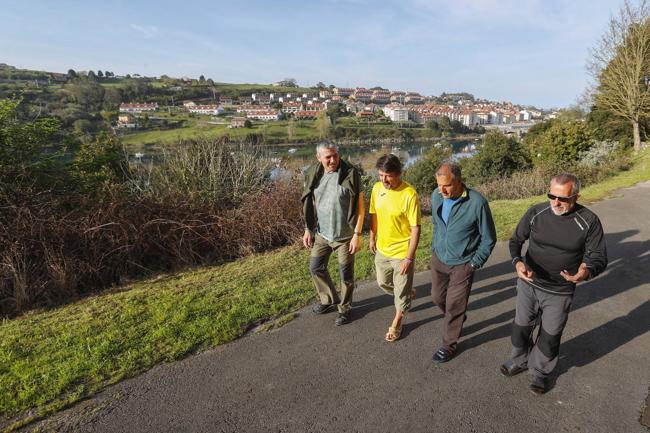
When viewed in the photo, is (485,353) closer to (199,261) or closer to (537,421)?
(537,421)

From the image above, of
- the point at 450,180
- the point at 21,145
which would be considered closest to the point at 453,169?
the point at 450,180

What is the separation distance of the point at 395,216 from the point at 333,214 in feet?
2.06

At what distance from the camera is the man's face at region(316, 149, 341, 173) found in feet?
10.7

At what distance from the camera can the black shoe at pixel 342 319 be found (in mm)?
3582

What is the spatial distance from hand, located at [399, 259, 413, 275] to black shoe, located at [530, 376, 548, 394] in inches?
48.3

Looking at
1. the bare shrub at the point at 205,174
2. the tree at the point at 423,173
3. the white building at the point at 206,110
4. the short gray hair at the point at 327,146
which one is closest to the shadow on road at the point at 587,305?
the short gray hair at the point at 327,146

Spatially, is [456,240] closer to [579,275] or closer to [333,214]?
[579,275]

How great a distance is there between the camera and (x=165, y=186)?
7820 millimetres

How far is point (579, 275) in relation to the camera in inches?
91.7

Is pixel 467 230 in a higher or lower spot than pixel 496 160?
higher

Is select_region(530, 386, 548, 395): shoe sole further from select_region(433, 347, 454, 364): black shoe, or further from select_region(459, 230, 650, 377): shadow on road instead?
select_region(433, 347, 454, 364): black shoe

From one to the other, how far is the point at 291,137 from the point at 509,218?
169 ft

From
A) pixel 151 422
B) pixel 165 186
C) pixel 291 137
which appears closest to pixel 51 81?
pixel 291 137

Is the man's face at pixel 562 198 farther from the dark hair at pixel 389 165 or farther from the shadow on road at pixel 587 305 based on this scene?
the shadow on road at pixel 587 305
